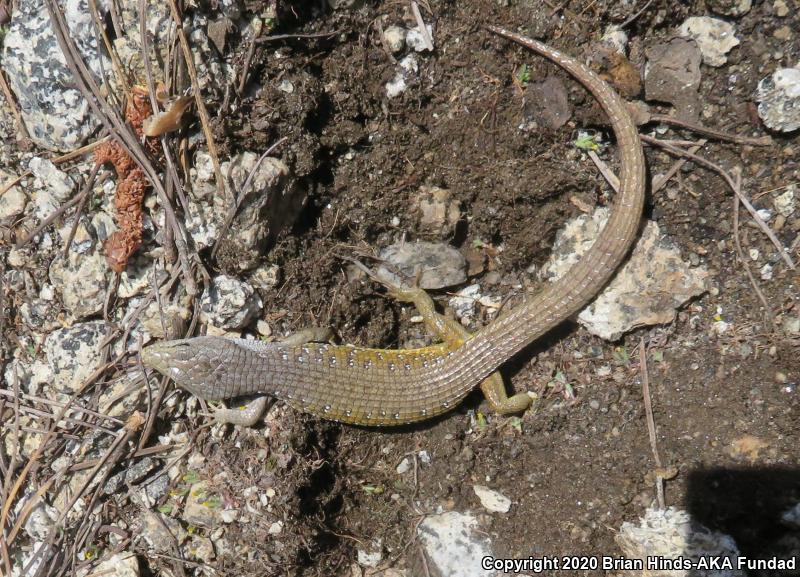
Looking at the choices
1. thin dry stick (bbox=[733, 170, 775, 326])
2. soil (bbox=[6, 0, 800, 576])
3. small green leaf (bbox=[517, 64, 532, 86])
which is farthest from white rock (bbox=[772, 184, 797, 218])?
small green leaf (bbox=[517, 64, 532, 86])

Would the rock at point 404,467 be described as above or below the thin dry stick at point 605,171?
below

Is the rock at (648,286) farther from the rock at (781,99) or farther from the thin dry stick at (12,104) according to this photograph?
the thin dry stick at (12,104)

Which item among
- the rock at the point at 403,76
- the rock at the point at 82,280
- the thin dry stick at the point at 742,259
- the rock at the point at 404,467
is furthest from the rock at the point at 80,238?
the thin dry stick at the point at 742,259

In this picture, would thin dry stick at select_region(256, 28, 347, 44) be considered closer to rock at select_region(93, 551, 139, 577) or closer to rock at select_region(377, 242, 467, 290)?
rock at select_region(377, 242, 467, 290)

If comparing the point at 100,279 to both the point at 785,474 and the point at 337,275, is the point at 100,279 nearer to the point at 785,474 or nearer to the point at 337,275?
the point at 337,275

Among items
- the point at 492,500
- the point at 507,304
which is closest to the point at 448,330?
the point at 507,304

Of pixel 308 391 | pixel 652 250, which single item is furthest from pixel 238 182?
pixel 652 250
